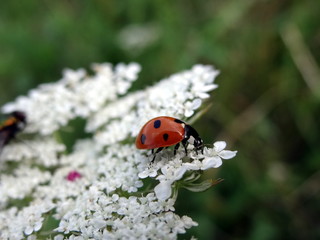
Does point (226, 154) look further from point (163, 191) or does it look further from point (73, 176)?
point (73, 176)

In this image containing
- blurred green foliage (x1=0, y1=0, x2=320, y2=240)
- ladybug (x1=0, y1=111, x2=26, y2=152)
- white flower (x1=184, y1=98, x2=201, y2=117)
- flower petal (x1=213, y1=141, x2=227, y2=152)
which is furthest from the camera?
blurred green foliage (x1=0, y1=0, x2=320, y2=240)

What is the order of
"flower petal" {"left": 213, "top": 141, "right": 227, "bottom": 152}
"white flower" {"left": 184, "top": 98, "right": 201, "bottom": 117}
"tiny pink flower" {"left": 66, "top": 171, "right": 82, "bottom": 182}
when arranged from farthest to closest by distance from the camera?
"tiny pink flower" {"left": 66, "top": 171, "right": 82, "bottom": 182}
"white flower" {"left": 184, "top": 98, "right": 201, "bottom": 117}
"flower petal" {"left": 213, "top": 141, "right": 227, "bottom": 152}

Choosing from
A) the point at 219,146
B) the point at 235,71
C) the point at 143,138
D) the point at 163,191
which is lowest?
the point at 163,191

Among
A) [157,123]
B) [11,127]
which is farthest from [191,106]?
[11,127]

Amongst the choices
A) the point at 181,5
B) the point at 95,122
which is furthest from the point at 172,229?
the point at 181,5

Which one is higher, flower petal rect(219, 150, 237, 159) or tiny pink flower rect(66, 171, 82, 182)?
tiny pink flower rect(66, 171, 82, 182)

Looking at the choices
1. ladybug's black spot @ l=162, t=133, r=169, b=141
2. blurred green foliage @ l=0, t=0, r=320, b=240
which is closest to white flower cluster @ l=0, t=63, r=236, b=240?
ladybug's black spot @ l=162, t=133, r=169, b=141

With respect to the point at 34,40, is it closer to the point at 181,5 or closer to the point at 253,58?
the point at 181,5

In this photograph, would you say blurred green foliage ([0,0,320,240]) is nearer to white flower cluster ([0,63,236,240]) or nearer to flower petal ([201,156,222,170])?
white flower cluster ([0,63,236,240])

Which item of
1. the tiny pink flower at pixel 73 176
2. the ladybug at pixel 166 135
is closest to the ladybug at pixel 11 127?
the tiny pink flower at pixel 73 176
